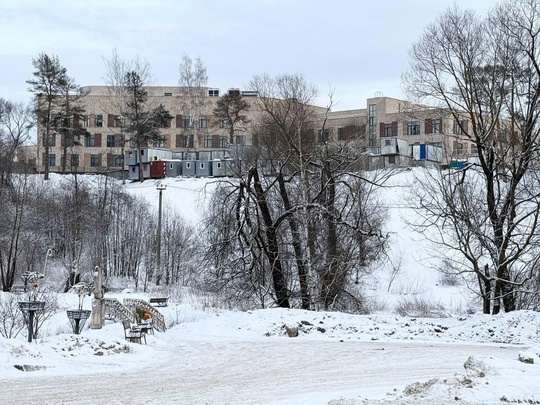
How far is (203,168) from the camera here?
268 feet

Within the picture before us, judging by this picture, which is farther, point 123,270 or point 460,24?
point 123,270

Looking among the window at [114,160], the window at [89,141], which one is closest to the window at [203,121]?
the window at [114,160]

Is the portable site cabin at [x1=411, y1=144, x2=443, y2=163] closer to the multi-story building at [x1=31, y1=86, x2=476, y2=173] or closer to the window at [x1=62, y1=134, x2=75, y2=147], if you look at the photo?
the multi-story building at [x1=31, y1=86, x2=476, y2=173]

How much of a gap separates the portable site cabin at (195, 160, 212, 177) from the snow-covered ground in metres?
49.2

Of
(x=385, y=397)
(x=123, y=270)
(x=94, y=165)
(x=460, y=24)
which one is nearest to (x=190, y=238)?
(x=123, y=270)

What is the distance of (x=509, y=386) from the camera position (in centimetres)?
1213

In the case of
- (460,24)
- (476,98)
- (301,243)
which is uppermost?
(460,24)

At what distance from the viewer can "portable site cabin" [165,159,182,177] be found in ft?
266

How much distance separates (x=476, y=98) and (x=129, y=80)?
2335 inches

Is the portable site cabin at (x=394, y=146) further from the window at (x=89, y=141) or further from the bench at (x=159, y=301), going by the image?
the bench at (x=159, y=301)

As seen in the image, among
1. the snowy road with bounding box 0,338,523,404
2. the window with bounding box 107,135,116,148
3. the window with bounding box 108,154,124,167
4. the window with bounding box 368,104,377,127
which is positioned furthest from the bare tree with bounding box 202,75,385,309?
the window with bounding box 107,135,116,148

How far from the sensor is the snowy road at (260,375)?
13.0 metres

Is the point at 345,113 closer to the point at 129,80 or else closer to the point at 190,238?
the point at 129,80

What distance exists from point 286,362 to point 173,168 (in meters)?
64.7
